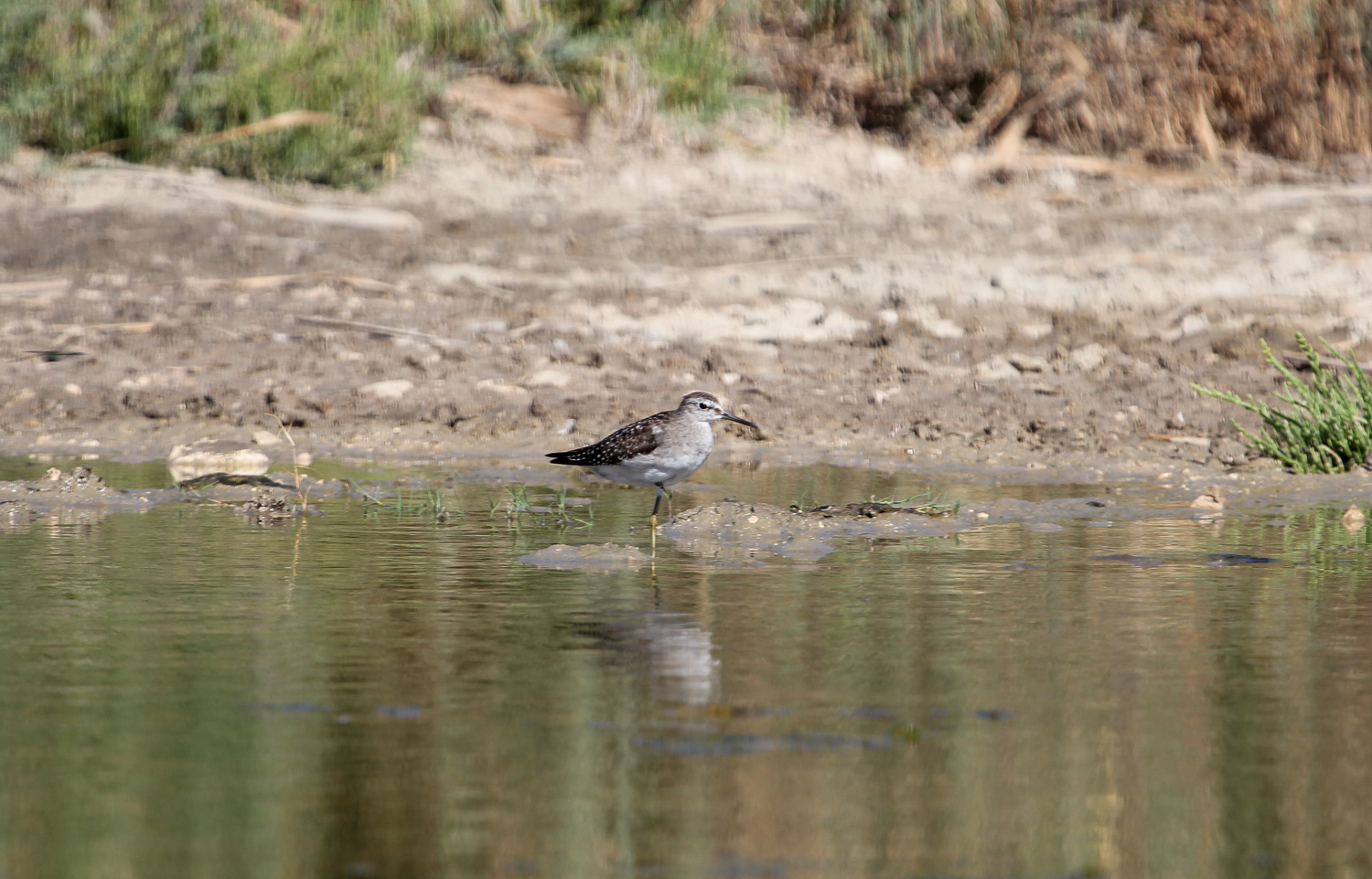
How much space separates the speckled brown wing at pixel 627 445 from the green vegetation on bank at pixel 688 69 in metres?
5.96

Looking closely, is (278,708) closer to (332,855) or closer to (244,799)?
(244,799)

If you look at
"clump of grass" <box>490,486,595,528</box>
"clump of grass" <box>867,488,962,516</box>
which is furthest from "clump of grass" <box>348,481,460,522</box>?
"clump of grass" <box>867,488,962,516</box>

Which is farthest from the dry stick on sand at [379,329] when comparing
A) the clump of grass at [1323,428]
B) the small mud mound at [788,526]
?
the clump of grass at [1323,428]

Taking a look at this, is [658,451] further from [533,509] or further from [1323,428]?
[1323,428]

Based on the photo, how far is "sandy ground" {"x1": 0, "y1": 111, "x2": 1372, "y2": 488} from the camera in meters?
9.73

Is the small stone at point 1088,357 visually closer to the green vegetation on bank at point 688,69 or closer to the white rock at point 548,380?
the white rock at point 548,380

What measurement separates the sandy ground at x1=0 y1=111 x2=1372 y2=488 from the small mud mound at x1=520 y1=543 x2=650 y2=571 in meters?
2.88

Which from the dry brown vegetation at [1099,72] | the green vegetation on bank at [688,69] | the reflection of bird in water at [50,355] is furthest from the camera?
the dry brown vegetation at [1099,72]

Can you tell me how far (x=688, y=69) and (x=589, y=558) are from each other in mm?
8668

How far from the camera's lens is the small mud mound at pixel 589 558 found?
622 cm

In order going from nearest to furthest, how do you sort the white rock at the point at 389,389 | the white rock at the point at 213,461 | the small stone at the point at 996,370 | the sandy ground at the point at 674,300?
the white rock at the point at 213,461, the sandy ground at the point at 674,300, the white rock at the point at 389,389, the small stone at the point at 996,370

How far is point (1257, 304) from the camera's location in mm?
11125

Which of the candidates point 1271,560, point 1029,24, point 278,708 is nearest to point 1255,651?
point 1271,560

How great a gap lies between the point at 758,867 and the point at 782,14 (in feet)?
41.8
